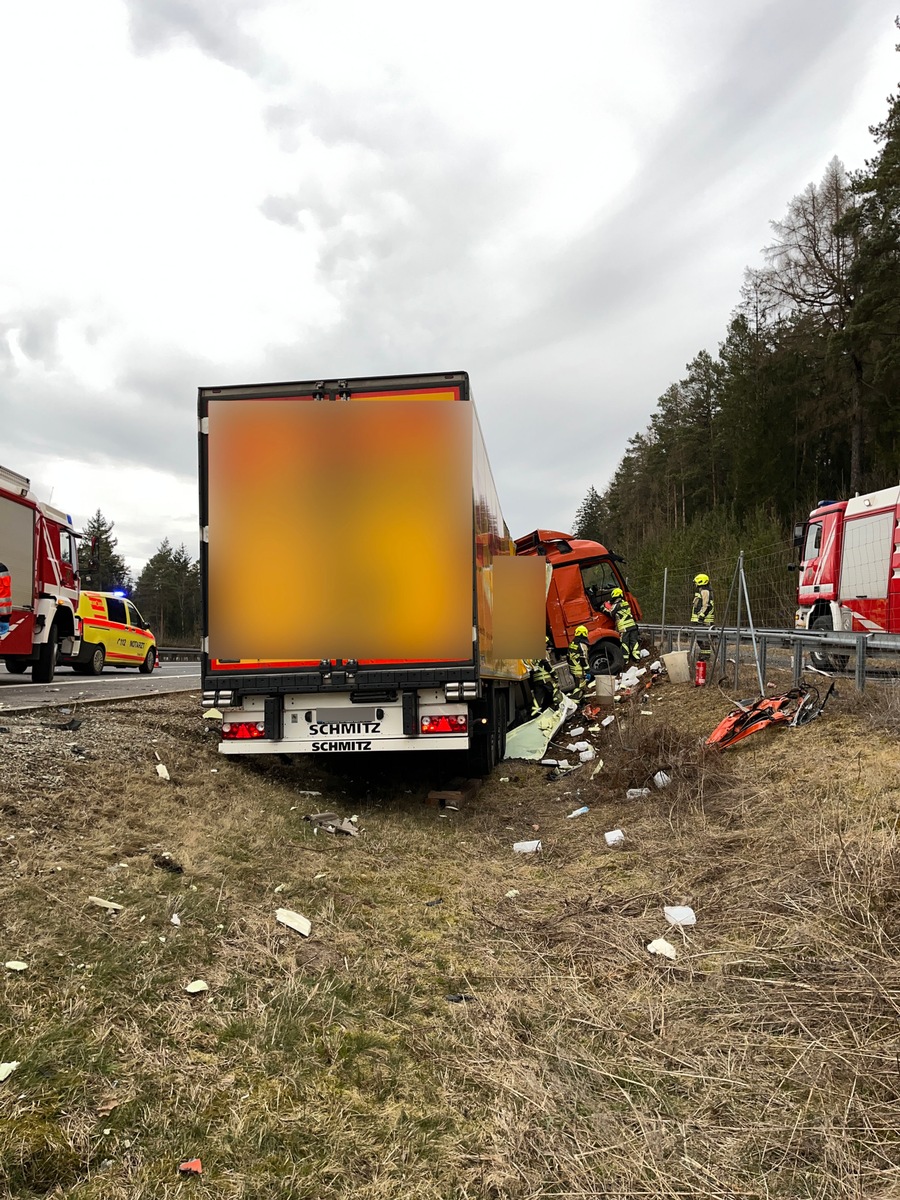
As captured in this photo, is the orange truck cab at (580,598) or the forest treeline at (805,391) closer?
the orange truck cab at (580,598)

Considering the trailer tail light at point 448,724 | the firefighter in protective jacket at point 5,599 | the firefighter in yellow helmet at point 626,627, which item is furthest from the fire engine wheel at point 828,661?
the firefighter in protective jacket at point 5,599

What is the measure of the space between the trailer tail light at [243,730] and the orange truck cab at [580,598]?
921cm

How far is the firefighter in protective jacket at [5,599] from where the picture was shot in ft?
35.2

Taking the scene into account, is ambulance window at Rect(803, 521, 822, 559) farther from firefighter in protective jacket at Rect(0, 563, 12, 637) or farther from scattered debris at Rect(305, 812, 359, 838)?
firefighter in protective jacket at Rect(0, 563, 12, 637)

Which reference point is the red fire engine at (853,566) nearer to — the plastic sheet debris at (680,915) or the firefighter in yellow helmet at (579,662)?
the firefighter in yellow helmet at (579,662)

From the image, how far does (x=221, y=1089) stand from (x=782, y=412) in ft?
128

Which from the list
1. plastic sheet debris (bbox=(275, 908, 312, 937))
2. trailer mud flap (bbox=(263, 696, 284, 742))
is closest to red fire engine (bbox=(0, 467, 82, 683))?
trailer mud flap (bbox=(263, 696, 284, 742))

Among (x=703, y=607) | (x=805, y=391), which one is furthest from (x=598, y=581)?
(x=805, y=391)

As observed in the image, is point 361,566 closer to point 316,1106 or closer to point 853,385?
point 316,1106

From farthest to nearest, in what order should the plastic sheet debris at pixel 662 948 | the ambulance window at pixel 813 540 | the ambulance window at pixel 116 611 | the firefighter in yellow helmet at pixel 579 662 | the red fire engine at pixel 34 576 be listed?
the ambulance window at pixel 116 611, the ambulance window at pixel 813 540, the firefighter in yellow helmet at pixel 579 662, the red fire engine at pixel 34 576, the plastic sheet debris at pixel 662 948

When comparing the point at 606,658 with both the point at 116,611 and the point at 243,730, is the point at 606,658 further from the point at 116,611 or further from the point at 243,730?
the point at 116,611

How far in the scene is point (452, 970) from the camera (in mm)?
3391

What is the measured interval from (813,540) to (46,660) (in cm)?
1283

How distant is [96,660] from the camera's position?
16.7m
